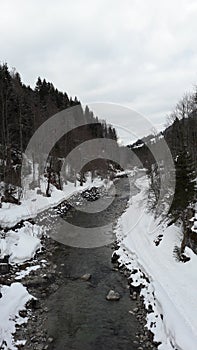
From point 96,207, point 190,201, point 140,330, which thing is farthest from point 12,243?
point 96,207

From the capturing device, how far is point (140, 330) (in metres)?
11.3

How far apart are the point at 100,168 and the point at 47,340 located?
56.2m

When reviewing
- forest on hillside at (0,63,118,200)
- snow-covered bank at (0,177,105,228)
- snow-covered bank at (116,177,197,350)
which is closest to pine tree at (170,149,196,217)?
snow-covered bank at (116,177,197,350)

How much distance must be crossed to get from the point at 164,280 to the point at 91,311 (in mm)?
3487

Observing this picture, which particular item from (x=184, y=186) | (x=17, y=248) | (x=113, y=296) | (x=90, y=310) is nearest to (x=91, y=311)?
(x=90, y=310)

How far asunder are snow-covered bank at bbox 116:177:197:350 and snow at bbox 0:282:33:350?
5008 millimetres

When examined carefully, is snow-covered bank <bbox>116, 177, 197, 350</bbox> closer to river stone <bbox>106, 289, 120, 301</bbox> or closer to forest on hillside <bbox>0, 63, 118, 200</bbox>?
river stone <bbox>106, 289, 120, 301</bbox>

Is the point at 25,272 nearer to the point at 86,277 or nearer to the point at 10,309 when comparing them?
the point at 86,277

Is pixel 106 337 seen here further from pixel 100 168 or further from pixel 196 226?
pixel 100 168

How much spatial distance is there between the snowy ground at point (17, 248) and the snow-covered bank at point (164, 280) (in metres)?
4.99

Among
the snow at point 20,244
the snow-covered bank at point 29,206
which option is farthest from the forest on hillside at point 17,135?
the snow at point 20,244

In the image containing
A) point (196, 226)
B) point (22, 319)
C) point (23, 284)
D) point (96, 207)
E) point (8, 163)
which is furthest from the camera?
point (96, 207)

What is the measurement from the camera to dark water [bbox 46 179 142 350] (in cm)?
1072

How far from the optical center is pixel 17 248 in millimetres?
17984
